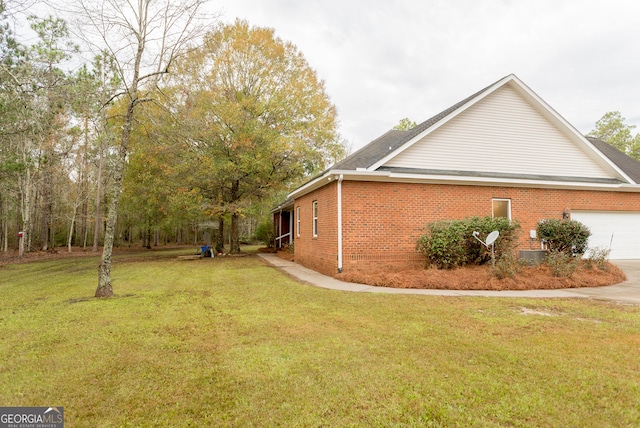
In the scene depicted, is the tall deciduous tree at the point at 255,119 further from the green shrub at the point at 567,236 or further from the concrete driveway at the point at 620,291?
the concrete driveway at the point at 620,291

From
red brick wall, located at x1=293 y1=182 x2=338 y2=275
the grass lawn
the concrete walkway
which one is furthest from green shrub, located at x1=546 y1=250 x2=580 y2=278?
red brick wall, located at x1=293 y1=182 x2=338 y2=275

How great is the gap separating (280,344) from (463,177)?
30.1 feet

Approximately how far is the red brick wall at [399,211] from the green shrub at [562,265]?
2.35 meters

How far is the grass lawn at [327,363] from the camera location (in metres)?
2.81

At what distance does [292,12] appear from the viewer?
13.0 m

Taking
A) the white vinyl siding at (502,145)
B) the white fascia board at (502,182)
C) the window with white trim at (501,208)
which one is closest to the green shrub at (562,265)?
the window with white trim at (501,208)

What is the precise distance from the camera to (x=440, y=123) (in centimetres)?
1162

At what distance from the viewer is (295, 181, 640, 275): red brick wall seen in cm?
1063

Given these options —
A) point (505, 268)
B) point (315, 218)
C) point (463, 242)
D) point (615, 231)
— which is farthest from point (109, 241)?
point (615, 231)

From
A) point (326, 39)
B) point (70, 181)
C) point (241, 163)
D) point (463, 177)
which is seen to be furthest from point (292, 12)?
point (70, 181)

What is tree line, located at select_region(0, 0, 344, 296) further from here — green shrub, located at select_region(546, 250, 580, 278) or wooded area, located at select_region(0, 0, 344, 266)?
green shrub, located at select_region(546, 250, 580, 278)

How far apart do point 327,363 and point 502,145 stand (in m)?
11.5

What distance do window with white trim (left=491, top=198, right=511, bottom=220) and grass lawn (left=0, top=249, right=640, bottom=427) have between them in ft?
18.3

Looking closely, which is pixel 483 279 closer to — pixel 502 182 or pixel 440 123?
pixel 502 182
